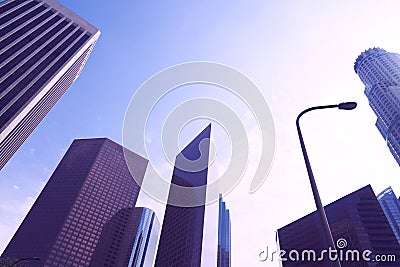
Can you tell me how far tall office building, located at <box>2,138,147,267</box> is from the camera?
6009 inches

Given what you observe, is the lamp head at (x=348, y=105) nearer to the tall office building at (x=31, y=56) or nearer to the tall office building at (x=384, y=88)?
the tall office building at (x=31, y=56)

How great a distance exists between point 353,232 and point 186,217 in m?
70.3

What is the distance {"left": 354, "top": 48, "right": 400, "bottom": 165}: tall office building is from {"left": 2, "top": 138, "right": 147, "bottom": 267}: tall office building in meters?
187

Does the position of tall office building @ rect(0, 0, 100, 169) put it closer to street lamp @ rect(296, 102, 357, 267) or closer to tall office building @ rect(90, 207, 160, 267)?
street lamp @ rect(296, 102, 357, 267)

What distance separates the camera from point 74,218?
166250 mm

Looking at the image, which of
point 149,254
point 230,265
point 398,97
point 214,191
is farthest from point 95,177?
point 398,97

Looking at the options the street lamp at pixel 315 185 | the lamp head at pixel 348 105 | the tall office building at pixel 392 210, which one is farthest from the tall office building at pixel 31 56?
the tall office building at pixel 392 210

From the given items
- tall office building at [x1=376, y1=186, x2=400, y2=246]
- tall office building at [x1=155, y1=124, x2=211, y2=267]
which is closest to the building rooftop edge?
tall office building at [x1=376, y1=186, x2=400, y2=246]

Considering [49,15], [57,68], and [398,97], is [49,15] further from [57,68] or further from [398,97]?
[398,97]

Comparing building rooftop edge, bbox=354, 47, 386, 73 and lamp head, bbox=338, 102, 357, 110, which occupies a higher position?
building rooftop edge, bbox=354, 47, 386, 73

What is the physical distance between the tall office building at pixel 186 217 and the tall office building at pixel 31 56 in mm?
73212

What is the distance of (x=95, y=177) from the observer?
190 m

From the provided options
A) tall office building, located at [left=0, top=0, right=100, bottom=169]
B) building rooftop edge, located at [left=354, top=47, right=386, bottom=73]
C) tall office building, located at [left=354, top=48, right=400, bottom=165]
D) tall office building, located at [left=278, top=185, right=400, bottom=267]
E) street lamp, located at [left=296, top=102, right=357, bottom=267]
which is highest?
building rooftop edge, located at [left=354, top=47, right=386, bottom=73]

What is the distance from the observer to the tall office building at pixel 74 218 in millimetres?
152625
